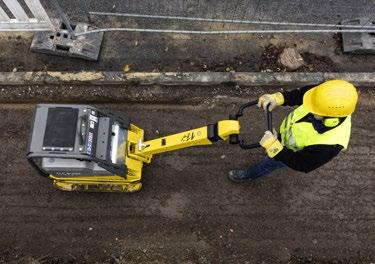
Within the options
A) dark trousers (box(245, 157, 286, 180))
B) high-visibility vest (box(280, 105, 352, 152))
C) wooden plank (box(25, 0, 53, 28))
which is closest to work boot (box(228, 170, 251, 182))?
dark trousers (box(245, 157, 286, 180))

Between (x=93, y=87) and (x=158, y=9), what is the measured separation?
5.47 ft

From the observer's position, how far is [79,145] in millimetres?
4348

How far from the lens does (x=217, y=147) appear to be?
585cm

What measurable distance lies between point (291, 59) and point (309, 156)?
2.71m

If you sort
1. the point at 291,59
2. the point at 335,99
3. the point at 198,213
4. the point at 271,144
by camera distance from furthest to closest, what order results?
the point at 291,59 → the point at 198,213 → the point at 271,144 → the point at 335,99

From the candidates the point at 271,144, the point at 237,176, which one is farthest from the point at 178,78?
the point at 271,144

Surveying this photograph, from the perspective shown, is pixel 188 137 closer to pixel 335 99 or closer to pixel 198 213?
pixel 198 213

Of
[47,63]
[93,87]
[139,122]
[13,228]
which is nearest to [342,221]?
[139,122]

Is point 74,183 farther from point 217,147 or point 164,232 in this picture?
point 217,147

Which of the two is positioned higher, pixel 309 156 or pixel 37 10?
pixel 37 10

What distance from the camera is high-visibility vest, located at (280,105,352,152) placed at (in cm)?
384

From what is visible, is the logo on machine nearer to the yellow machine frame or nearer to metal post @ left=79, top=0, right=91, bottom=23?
the yellow machine frame

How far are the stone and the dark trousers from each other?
6.25 feet

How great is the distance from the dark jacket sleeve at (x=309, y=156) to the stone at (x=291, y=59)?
8.22 feet
